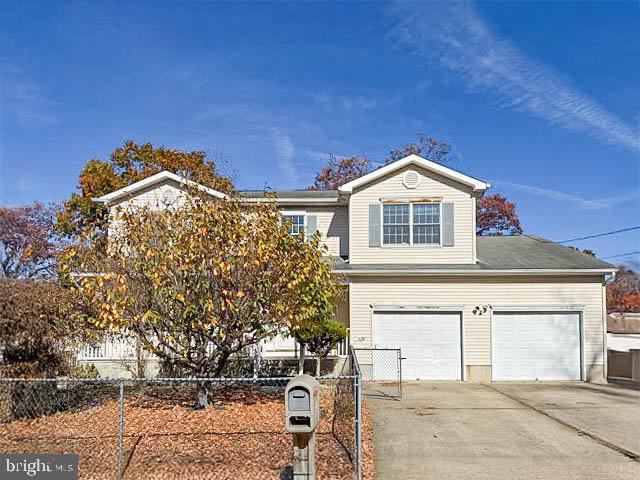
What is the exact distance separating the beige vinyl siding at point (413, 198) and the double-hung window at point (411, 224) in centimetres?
22

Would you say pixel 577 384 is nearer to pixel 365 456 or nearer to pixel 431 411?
pixel 431 411

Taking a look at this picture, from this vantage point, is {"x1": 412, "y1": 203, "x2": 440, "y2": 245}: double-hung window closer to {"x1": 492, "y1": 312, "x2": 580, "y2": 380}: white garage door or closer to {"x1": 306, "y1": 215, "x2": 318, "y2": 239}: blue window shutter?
{"x1": 492, "y1": 312, "x2": 580, "y2": 380}: white garage door

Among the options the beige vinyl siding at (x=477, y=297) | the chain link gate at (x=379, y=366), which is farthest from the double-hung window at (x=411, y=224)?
the chain link gate at (x=379, y=366)

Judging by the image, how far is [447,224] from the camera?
1739cm

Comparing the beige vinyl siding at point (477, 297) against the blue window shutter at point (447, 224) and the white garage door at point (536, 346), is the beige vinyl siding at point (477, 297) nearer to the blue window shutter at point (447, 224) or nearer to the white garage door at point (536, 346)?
the white garage door at point (536, 346)

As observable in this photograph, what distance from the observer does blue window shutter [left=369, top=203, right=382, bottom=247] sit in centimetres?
1744

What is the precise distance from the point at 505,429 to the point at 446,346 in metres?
6.66

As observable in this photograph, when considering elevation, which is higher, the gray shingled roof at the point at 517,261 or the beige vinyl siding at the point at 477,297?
the gray shingled roof at the point at 517,261

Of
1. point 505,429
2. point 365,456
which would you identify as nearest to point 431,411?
point 505,429

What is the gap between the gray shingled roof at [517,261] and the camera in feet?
54.6

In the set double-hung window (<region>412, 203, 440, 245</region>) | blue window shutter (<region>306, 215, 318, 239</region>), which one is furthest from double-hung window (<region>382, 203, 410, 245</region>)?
blue window shutter (<region>306, 215, 318, 239</region>)

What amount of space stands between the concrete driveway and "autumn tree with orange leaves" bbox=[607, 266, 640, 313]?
1636 inches

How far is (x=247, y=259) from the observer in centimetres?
1041

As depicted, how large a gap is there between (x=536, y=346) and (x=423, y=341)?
325cm
